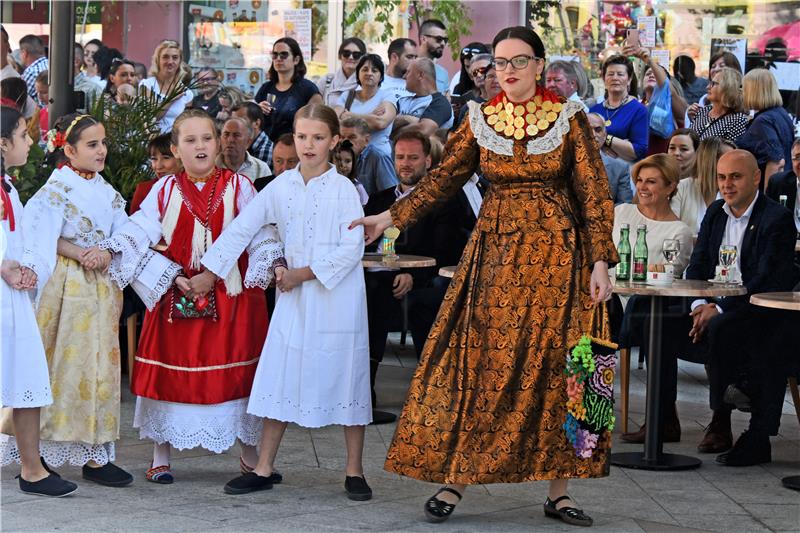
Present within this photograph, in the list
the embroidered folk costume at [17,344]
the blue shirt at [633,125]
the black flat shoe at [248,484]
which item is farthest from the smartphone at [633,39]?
the embroidered folk costume at [17,344]

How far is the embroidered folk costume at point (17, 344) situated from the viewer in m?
4.72

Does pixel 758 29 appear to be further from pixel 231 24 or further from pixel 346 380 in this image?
pixel 346 380

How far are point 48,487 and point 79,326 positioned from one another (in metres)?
0.64

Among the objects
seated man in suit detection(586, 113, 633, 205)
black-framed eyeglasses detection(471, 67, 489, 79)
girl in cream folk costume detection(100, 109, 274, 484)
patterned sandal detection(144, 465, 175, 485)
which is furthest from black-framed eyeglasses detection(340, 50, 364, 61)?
patterned sandal detection(144, 465, 175, 485)

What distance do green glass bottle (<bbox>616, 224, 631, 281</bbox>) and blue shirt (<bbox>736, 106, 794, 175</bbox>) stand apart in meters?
2.50

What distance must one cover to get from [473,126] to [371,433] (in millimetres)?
2172

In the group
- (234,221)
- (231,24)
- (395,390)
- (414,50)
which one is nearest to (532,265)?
(234,221)

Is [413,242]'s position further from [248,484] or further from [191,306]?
[248,484]

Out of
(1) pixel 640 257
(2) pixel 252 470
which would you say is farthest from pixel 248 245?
(1) pixel 640 257

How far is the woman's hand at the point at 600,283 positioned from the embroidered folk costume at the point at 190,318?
1.31m

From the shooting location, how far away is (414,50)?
9953mm

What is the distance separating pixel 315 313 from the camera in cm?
498

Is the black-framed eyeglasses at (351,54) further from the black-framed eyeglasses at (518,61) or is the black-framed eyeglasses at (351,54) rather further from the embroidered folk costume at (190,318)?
the black-framed eyeglasses at (518,61)

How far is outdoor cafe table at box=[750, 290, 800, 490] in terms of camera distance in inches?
200
